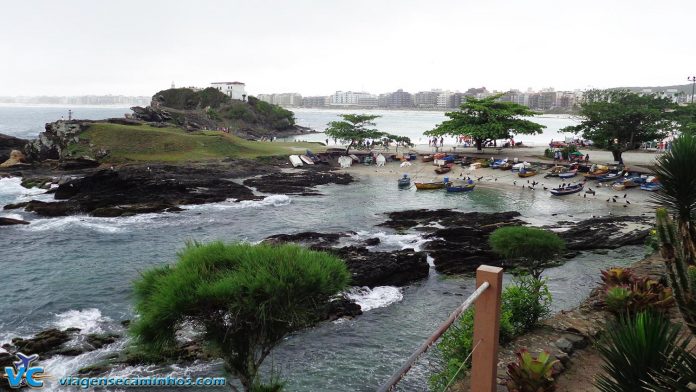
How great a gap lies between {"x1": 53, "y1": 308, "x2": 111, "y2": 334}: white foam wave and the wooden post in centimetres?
1852

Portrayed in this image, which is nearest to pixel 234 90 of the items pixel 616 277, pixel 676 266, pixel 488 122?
pixel 488 122

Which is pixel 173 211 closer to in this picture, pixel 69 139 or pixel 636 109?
pixel 69 139

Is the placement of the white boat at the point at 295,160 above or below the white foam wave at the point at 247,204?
above

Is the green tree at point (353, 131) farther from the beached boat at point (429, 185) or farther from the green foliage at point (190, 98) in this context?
the green foliage at point (190, 98)

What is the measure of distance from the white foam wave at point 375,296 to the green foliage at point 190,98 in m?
123

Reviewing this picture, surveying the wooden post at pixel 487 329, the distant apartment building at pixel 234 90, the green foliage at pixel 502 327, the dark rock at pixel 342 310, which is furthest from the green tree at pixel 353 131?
the distant apartment building at pixel 234 90

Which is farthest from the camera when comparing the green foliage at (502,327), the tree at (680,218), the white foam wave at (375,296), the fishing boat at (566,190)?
the fishing boat at (566,190)

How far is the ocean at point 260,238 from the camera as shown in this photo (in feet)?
57.2

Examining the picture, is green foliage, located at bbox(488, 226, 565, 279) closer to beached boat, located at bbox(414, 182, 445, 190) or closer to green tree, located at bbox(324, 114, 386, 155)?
beached boat, located at bbox(414, 182, 445, 190)

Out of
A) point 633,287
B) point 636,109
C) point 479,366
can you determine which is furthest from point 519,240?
point 636,109

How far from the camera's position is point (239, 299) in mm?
10078

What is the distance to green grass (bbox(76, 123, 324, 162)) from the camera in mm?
68562

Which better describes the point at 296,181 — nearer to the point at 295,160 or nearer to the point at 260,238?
the point at 295,160

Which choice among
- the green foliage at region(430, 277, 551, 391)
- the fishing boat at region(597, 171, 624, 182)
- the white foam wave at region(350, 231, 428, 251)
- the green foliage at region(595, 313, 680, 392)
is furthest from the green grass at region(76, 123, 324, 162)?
the green foliage at region(595, 313, 680, 392)
